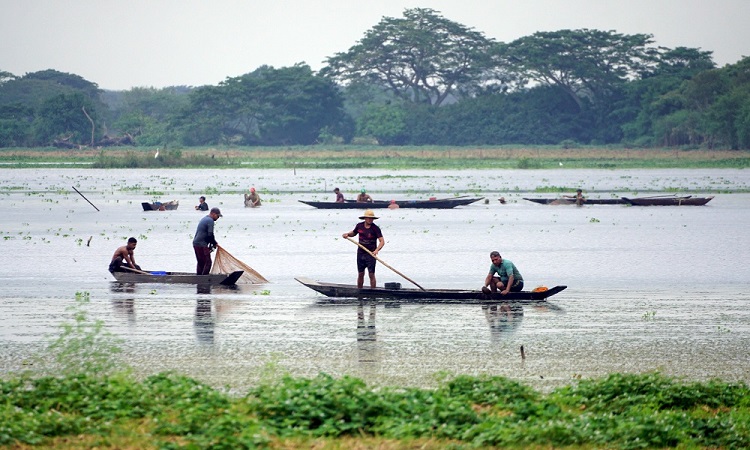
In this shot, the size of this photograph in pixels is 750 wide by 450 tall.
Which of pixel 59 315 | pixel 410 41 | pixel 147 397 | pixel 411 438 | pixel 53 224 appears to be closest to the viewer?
pixel 411 438

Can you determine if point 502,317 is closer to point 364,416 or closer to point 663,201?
point 364,416

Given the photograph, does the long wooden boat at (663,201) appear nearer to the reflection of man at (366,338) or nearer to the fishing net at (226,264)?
the fishing net at (226,264)

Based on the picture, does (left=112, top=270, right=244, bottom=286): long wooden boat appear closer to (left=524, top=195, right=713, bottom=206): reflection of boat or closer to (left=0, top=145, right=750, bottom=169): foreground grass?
(left=524, top=195, right=713, bottom=206): reflection of boat

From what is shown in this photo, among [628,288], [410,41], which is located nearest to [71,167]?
[410,41]

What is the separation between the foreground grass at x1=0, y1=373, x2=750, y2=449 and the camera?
31.4 ft

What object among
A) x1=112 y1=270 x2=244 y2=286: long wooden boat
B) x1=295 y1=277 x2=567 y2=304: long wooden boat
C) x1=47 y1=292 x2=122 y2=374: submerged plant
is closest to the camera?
x1=47 y1=292 x2=122 y2=374: submerged plant

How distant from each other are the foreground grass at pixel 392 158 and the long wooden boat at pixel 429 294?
67731 millimetres

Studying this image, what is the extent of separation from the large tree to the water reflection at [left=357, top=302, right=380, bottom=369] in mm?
101306

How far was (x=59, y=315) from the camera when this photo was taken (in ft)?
61.8

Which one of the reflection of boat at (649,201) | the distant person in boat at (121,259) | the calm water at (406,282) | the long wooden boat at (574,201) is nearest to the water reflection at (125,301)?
the calm water at (406,282)

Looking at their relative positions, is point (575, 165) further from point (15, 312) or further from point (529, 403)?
point (529, 403)

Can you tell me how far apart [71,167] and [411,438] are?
91.2m

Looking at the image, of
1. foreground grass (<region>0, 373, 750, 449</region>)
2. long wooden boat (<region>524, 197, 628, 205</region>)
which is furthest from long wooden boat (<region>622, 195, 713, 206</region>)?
foreground grass (<region>0, 373, 750, 449</region>)

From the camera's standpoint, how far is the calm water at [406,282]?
14.7 meters
